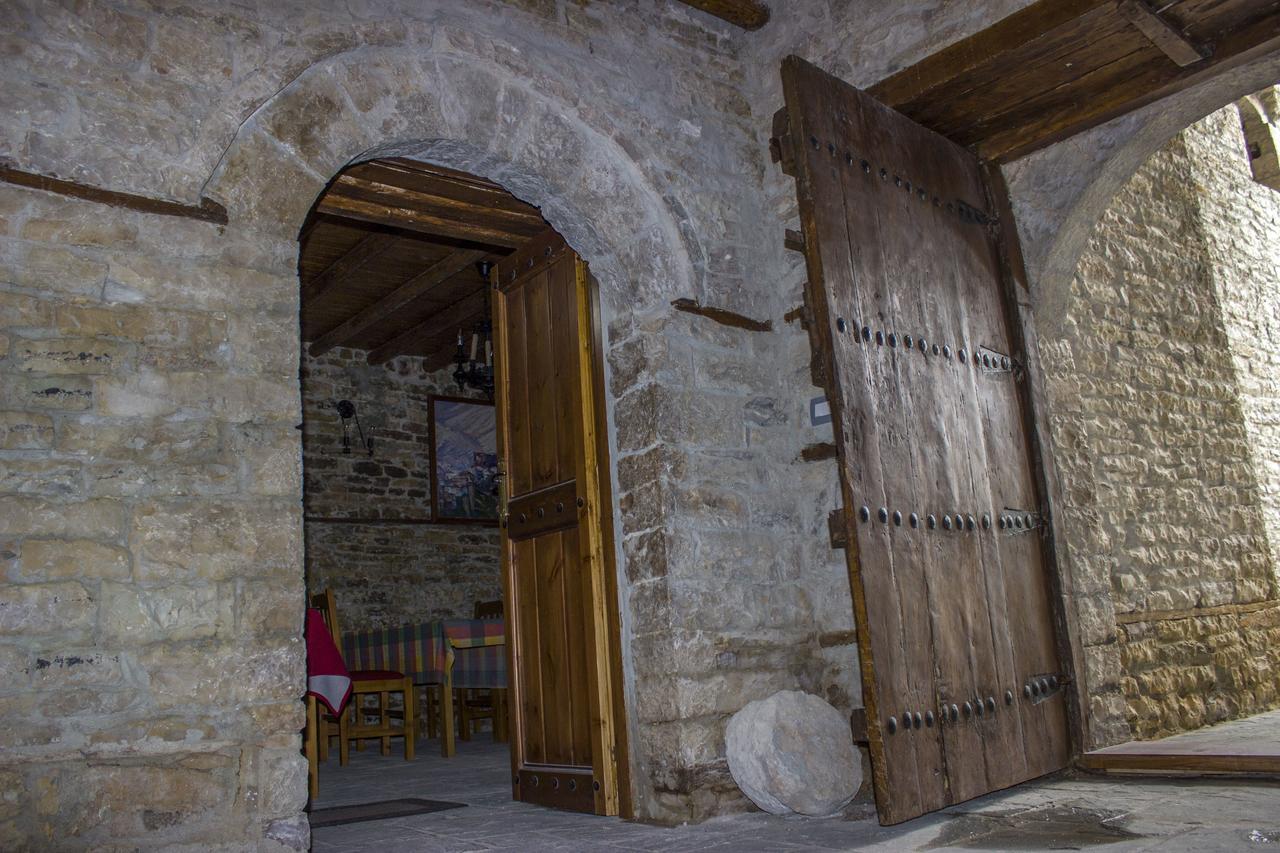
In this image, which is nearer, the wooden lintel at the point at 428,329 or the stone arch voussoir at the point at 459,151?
the stone arch voussoir at the point at 459,151

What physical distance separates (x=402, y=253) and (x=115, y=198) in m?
4.56

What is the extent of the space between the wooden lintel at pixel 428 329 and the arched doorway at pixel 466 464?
0.02 meters

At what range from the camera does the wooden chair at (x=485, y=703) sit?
22.8ft

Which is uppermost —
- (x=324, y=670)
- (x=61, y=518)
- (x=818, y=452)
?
(x=818, y=452)

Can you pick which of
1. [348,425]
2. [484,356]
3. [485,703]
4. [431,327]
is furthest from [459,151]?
[348,425]

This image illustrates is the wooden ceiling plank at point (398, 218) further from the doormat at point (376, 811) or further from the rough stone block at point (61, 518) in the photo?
the doormat at point (376, 811)

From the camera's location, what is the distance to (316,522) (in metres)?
8.52

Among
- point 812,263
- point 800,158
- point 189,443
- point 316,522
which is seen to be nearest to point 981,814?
point 812,263

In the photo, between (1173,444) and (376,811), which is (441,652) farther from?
(1173,444)

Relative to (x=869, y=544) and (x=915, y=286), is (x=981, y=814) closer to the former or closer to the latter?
(x=869, y=544)

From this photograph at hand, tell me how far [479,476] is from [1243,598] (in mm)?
6476

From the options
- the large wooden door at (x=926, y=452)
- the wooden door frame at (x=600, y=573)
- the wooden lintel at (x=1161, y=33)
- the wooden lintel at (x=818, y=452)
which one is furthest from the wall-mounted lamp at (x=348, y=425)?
the wooden lintel at (x=1161, y=33)

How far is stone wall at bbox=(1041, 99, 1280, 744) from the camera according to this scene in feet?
14.3

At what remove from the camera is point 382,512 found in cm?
895
